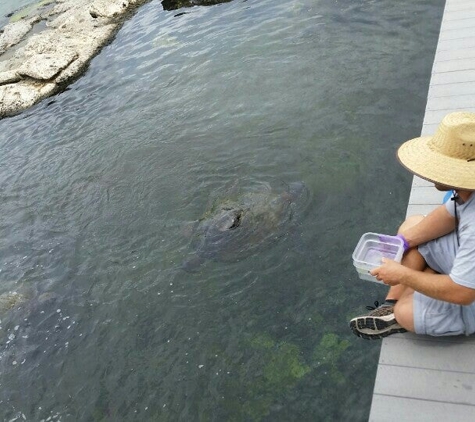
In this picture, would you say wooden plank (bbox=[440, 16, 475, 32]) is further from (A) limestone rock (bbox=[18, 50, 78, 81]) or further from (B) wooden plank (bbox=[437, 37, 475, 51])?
(A) limestone rock (bbox=[18, 50, 78, 81])

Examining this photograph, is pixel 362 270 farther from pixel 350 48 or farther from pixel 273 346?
pixel 350 48

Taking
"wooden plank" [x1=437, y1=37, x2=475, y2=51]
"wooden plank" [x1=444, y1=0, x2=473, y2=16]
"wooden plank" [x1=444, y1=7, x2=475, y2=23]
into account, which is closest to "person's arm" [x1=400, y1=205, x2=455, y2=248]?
"wooden plank" [x1=437, y1=37, x2=475, y2=51]

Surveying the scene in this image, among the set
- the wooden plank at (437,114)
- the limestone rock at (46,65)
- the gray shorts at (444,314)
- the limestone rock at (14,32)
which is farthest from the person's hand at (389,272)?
the limestone rock at (14,32)

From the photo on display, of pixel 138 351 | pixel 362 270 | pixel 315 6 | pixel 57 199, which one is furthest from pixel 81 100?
pixel 362 270

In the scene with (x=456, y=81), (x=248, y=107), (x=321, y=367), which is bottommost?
(x=321, y=367)

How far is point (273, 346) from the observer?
17.1 feet

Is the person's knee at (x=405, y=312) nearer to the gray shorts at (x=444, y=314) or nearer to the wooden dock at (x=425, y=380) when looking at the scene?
the gray shorts at (x=444, y=314)

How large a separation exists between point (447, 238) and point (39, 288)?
5.31 m

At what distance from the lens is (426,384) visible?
3398mm

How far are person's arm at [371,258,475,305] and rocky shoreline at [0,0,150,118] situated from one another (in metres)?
11.0

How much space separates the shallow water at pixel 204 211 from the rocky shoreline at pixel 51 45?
67 centimetres

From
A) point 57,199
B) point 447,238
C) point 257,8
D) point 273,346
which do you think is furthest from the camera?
point 257,8

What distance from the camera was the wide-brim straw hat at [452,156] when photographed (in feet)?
9.91

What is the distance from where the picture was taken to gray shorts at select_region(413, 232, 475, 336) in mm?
3402
